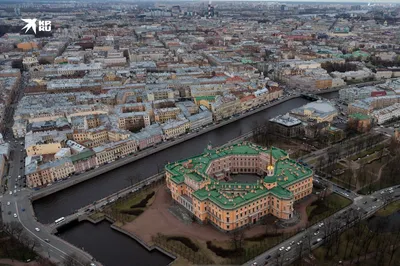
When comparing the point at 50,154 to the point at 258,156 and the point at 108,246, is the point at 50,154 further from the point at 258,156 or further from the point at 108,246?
the point at 258,156

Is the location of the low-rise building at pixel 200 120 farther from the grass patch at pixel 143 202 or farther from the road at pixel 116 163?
A: the grass patch at pixel 143 202

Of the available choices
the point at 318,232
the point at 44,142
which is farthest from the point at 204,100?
the point at 318,232

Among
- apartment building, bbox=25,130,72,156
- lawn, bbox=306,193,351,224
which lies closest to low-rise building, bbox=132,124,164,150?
apartment building, bbox=25,130,72,156

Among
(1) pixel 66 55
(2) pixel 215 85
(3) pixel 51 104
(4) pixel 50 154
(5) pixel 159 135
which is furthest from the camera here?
(1) pixel 66 55

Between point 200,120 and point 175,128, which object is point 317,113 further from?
point 175,128

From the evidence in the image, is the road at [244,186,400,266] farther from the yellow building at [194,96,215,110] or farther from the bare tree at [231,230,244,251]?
the yellow building at [194,96,215,110]

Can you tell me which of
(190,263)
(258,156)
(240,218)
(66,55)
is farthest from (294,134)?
(66,55)
